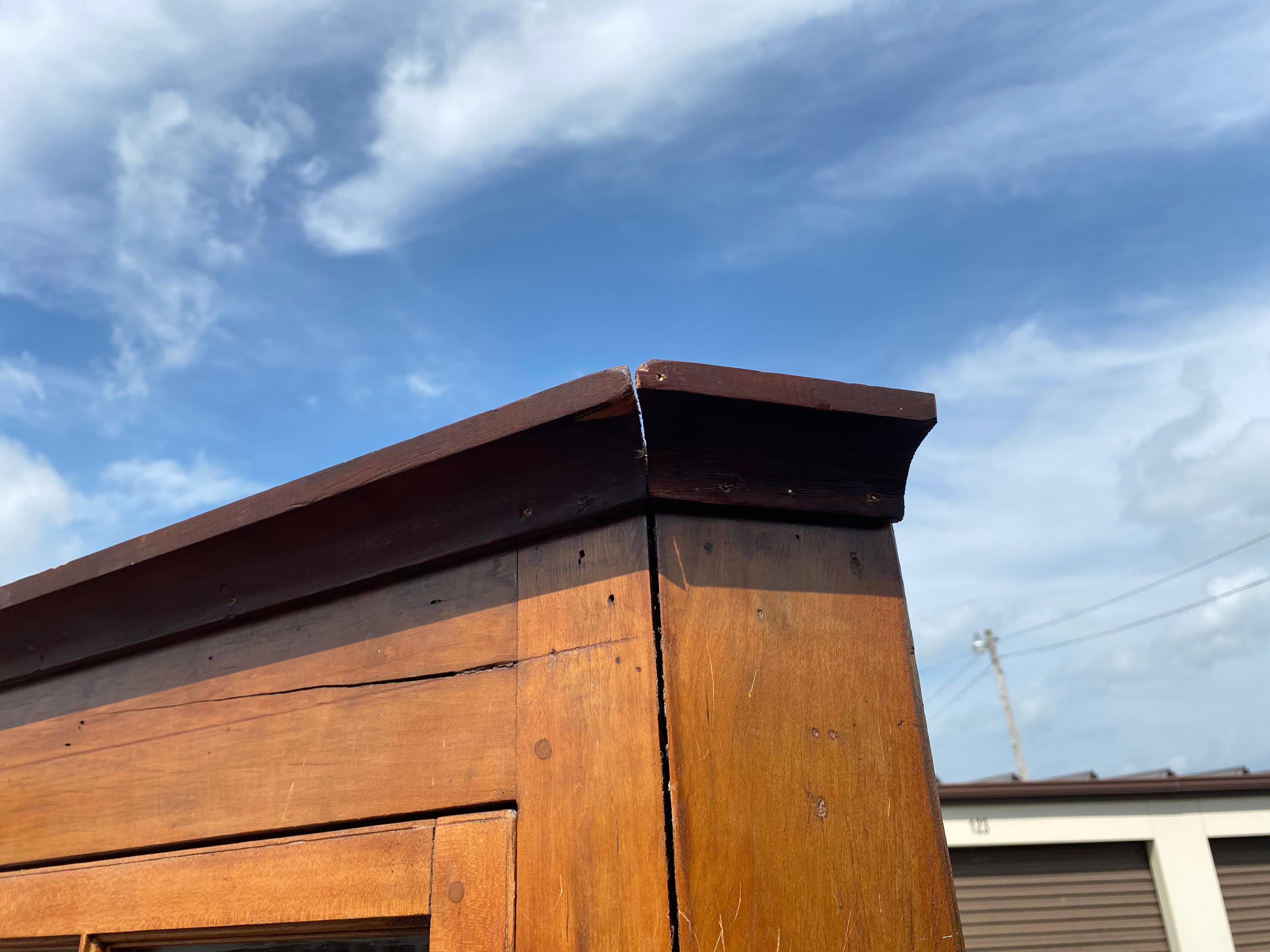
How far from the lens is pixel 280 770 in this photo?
4.86 feet

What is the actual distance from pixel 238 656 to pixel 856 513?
1217mm

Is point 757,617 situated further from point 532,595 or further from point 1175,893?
point 1175,893

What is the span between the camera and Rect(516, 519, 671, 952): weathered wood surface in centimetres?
109

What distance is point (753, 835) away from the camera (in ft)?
3.59

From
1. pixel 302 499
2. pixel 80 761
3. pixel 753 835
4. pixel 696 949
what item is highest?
pixel 302 499

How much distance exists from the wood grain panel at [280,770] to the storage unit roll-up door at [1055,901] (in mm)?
8471

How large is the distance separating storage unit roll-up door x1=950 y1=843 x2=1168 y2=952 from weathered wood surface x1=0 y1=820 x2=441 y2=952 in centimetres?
848

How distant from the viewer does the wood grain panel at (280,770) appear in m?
1.31

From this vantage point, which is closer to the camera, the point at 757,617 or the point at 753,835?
the point at 753,835

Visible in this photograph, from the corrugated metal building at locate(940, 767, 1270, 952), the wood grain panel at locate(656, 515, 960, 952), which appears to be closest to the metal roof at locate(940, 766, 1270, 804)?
the corrugated metal building at locate(940, 767, 1270, 952)

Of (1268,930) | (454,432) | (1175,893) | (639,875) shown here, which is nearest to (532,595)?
(454,432)

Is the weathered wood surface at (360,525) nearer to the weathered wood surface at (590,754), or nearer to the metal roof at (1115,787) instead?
the weathered wood surface at (590,754)

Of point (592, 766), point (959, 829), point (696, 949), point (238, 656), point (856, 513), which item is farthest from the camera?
point (959, 829)

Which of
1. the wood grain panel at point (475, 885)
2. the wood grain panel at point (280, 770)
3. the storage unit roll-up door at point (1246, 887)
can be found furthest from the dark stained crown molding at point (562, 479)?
the storage unit roll-up door at point (1246, 887)
